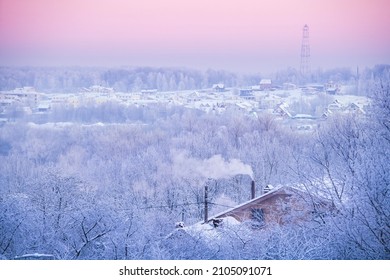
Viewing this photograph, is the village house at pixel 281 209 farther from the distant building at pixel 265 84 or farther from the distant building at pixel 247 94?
the distant building at pixel 247 94

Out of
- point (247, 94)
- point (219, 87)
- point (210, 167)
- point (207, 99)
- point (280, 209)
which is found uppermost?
Answer: point (219, 87)

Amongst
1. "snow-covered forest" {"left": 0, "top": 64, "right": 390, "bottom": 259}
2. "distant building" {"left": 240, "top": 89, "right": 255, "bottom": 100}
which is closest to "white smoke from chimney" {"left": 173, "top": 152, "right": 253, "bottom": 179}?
"snow-covered forest" {"left": 0, "top": 64, "right": 390, "bottom": 259}

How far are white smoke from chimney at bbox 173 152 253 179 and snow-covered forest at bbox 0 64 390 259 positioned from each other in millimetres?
34

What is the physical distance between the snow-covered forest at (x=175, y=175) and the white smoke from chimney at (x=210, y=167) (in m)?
0.03

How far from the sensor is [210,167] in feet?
36.5

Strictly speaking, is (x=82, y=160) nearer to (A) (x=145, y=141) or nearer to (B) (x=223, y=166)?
(A) (x=145, y=141)

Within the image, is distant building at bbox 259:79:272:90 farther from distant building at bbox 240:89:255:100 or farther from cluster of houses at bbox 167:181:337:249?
cluster of houses at bbox 167:181:337:249

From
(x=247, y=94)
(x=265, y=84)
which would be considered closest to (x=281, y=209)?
(x=265, y=84)

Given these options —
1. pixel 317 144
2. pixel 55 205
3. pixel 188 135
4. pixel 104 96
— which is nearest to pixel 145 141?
pixel 188 135

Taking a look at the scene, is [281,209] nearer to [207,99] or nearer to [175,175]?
[207,99]

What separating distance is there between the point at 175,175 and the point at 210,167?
0.96m

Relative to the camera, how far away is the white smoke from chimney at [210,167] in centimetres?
1104

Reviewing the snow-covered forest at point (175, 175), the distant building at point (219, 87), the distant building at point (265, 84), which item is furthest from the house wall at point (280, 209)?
the distant building at point (219, 87)

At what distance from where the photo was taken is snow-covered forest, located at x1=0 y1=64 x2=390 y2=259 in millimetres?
4680
